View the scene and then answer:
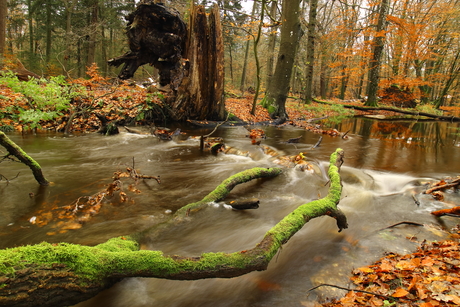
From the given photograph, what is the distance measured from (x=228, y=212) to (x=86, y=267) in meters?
2.36

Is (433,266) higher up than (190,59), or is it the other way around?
(190,59)

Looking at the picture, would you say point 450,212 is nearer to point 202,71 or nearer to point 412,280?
point 412,280

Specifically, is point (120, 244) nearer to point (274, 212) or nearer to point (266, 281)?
point (266, 281)

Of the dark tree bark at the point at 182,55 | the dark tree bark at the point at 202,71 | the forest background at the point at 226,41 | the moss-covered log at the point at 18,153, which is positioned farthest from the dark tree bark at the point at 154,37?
the moss-covered log at the point at 18,153

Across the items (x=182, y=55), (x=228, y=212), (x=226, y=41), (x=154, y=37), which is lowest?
(x=228, y=212)

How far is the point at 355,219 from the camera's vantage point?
12.6ft

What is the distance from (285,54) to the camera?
12055 millimetres

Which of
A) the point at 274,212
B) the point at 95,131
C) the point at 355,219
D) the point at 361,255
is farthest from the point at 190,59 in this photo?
the point at 361,255

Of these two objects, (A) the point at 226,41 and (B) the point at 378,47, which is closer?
(B) the point at 378,47

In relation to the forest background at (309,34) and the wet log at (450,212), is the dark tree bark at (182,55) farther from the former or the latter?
the wet log at (450,212)

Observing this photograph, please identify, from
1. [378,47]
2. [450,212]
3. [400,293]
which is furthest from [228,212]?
[378,47]

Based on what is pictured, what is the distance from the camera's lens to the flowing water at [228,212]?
2432mm

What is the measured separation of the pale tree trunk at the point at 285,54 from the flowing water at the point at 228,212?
611 centimetres

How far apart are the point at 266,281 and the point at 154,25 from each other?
29.4ft
